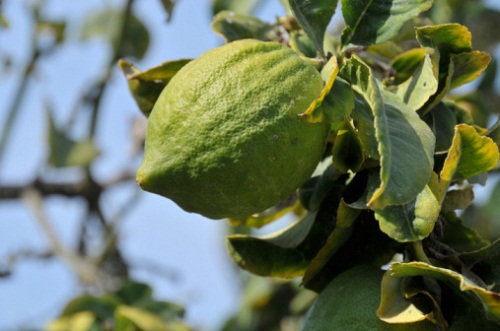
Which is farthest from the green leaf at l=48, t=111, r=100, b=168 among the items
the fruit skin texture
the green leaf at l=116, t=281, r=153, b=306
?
the fruit skin texture

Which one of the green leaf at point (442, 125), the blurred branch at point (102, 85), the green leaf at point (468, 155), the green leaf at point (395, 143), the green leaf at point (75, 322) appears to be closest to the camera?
the green leaf at point (395, 143)

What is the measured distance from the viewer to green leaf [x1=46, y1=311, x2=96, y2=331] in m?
1.70

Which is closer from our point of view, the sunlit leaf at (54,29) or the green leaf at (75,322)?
the green leaf at (75,322)

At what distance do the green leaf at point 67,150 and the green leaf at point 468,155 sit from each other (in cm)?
141

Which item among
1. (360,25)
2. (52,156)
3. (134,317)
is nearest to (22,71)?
(52,156)

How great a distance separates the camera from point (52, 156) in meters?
2.35

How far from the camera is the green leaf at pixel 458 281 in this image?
84cm

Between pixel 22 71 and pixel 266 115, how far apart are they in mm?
1796

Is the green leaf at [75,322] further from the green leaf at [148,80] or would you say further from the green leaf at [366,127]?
the green leaf at [366,127]

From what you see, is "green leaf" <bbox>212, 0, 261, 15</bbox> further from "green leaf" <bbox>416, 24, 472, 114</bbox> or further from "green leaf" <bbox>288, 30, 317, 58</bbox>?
"green leaf" <bbox>416, 24, 472, 114</bbox>

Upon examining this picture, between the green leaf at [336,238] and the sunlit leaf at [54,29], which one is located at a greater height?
the green leaf at [336,238]

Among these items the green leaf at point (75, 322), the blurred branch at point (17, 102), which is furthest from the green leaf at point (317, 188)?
the blurred branch at point (17, 102)

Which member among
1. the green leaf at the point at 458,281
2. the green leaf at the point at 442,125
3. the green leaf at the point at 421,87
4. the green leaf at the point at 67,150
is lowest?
the green leaf at the point at 67,150

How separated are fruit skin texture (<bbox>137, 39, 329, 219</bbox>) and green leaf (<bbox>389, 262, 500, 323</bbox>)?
6.5 inches
